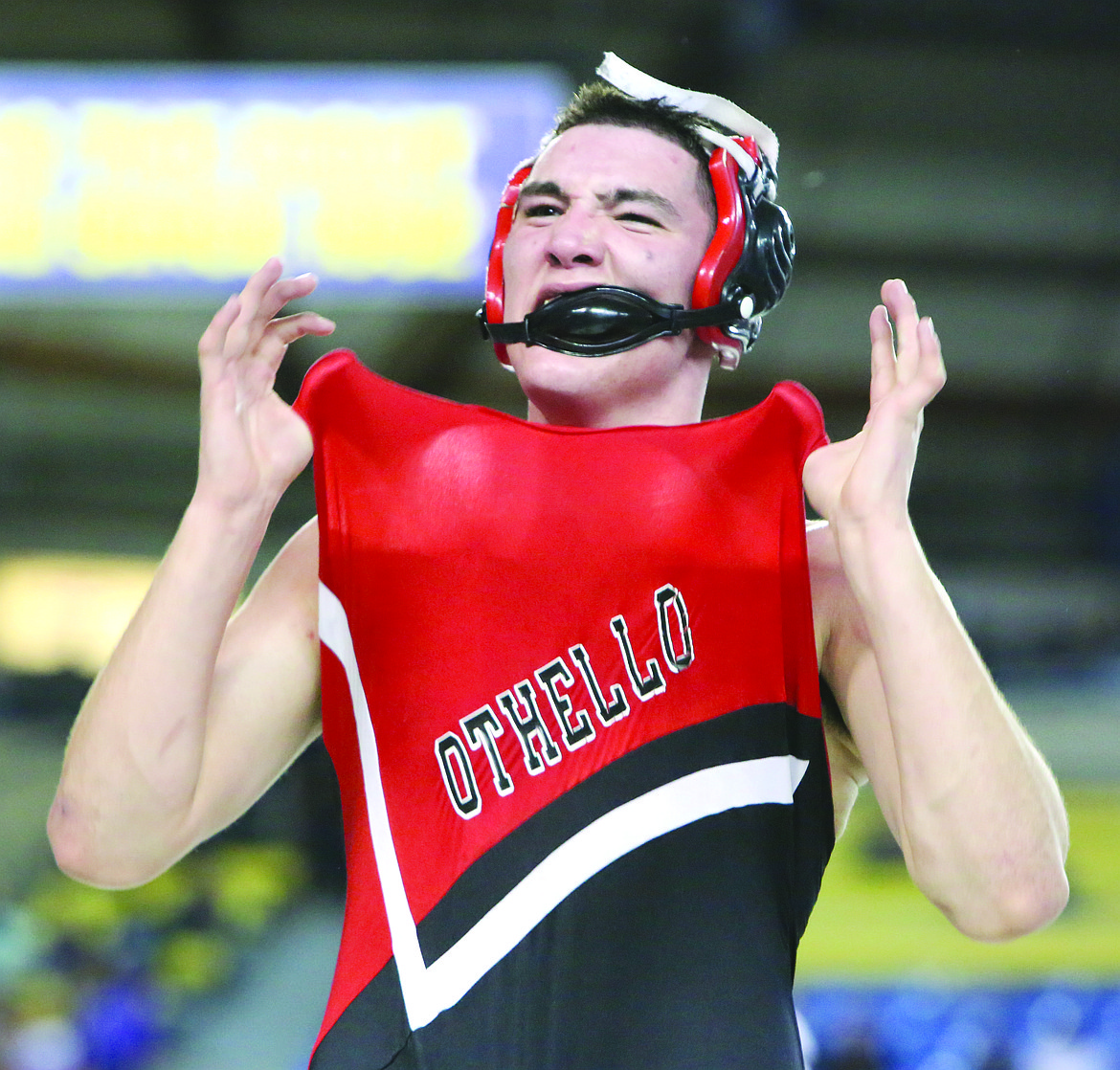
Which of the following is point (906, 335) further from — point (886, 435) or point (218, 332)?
point (218, 332)

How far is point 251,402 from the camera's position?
1.46m

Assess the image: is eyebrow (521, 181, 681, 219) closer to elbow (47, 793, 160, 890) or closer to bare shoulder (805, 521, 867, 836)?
bare shoulder (805, 521, 867, 836)

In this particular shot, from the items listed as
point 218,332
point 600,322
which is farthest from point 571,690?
point 218,332

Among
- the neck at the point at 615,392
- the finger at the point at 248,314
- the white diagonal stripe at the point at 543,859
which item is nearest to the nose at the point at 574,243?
the neck at the point at 615,392

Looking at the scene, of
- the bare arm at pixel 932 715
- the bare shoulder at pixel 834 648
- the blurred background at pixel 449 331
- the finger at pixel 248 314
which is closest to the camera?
the bare arm at pixel 932 715

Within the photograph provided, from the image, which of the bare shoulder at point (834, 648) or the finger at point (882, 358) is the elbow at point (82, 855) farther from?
the finger at point (882, 358)

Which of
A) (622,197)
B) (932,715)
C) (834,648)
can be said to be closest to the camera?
(932,715)

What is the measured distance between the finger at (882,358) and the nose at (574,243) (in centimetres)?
37

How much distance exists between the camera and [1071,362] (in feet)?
30.9

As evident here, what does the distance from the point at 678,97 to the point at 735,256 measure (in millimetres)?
245

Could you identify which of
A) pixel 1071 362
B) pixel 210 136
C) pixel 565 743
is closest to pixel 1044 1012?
pixel 1071 362

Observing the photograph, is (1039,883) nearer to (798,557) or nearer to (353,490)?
(798,557)

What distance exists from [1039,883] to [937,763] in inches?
6.2

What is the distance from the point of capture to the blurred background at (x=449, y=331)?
5.48 meters
